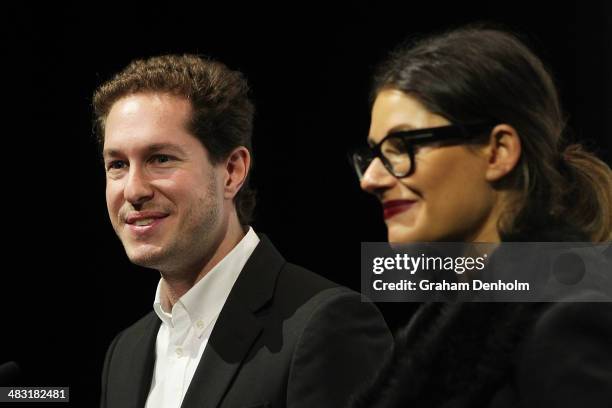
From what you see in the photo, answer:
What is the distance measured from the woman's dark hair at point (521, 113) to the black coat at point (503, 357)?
5cm

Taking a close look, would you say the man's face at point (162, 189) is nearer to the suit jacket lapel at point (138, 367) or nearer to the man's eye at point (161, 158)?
the man's eye at point (161, 158)

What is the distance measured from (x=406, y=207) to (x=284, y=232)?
90 cm

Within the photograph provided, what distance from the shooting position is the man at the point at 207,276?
1.98 metres

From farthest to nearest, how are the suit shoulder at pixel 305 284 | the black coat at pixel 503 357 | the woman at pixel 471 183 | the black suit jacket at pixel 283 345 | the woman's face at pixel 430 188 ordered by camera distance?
the suit shoulder at pixel 305 284, the black suit jacket at pixel 283 345, the woman's face at pixel 430 188, the woman at pixel 471 183, the black coat at pixel 503 357

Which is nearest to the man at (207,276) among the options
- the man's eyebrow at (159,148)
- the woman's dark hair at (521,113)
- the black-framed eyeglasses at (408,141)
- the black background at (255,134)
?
the man's eyebrow at (159,148)

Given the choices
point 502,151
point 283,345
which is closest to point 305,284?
point 283,345

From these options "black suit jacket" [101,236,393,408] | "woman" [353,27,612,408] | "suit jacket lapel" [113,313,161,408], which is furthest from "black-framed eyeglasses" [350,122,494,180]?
"suit jacket lapel" [113,313,161,408]

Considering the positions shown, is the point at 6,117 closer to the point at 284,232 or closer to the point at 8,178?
the point at 8,178

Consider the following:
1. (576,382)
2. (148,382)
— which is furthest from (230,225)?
(576,382)

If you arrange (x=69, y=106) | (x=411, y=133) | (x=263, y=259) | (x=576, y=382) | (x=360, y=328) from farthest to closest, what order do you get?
(x=69, y=106)
(x=263, y=259)
(x=360, y=328)
(x=411, y=133)
(x=576, y=382)

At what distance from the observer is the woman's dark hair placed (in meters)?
1.54

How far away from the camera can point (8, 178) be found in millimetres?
2852

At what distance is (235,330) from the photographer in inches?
81.7

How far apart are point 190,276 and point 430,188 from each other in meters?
0.80
